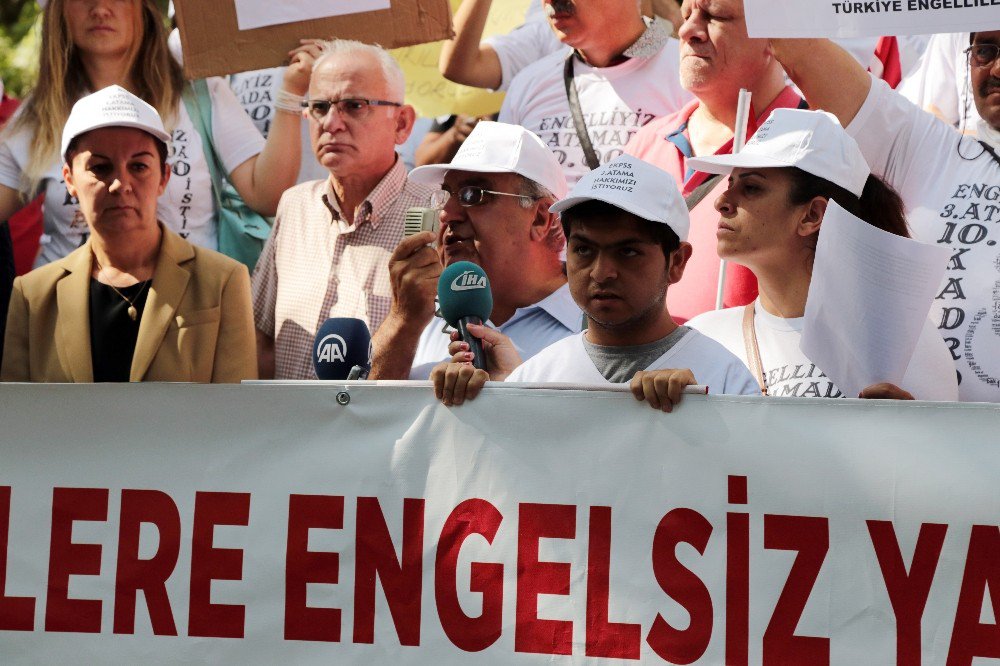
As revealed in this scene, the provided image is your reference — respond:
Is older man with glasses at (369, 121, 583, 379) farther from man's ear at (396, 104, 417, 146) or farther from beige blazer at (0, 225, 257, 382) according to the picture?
man's ear at (396, 104, 417, 146)

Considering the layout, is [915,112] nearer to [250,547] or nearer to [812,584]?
[812,584]

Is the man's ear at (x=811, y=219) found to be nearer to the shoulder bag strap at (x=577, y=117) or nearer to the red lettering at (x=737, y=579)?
the red lettering at (x=737, y=579)

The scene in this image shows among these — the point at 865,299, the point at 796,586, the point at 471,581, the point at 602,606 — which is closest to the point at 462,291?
the point at 471,581

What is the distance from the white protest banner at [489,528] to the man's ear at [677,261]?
607mm

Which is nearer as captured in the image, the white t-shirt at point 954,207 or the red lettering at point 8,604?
the red lettering at point 8,604

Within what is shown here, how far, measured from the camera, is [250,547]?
3.81m

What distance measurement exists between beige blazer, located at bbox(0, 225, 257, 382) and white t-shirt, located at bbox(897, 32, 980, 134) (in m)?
2.51

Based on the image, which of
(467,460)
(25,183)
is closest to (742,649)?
(467,460)

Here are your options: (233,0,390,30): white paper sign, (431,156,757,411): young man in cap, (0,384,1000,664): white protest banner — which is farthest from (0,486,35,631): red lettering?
(233,0,390,30): white paper sign

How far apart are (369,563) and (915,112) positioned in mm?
2342

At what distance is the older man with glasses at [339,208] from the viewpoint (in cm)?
545

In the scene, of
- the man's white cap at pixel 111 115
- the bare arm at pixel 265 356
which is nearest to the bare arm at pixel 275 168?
the bare arm at pixel 265 356

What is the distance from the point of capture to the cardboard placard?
5477mm

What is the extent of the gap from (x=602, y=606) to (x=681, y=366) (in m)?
0.68
